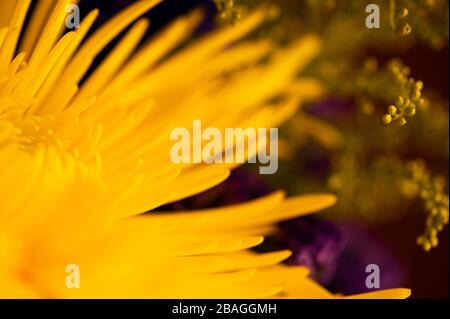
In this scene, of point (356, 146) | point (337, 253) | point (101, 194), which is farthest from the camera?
point (356, 146)

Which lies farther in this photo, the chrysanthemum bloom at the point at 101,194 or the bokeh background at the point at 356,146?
the bokeh background at the point at 356,146

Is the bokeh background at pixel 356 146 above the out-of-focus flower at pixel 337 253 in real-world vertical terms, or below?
above

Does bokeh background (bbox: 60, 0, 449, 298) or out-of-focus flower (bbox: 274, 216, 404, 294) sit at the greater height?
bokeh background (bbox: 60, 0, 449, 298)

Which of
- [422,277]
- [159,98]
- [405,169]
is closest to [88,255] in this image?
[159,98]

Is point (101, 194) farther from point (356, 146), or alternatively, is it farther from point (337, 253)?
point (356, 146)

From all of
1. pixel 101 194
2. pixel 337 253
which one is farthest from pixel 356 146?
pixel 101 194

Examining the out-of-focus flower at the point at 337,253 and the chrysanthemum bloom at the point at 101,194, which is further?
the out-of-focus flower at the point at 337,253

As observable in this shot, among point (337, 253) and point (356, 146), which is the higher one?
point (356, 146)

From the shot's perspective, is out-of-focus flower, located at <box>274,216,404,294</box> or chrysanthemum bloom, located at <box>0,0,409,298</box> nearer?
chrysanthemum bloom, located at <box>0,0,409,298</box>

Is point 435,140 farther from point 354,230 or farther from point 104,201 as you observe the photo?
point 104,201

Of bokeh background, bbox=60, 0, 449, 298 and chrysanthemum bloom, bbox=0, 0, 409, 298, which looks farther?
bokeh background, bbox=60, 0, 449, 298
